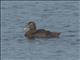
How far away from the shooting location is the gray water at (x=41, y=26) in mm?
2912

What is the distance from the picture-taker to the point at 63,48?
2975 millimetres

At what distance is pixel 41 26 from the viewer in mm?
3178

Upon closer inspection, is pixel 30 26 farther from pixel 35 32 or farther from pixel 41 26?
pixel 41 26

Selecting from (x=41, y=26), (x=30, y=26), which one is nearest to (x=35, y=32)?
(x=30, y=26)

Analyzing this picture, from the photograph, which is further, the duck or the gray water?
the duck

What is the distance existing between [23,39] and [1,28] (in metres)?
0.23

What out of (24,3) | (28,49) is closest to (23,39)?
(28,49)

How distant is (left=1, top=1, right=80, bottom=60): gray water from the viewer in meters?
2.91

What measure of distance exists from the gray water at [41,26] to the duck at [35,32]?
0.14 ft

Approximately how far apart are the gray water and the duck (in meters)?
0.04

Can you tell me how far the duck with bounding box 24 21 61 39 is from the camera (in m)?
3.13

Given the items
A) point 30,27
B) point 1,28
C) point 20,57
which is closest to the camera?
point 20,57

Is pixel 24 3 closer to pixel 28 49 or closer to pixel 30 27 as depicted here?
pixel 30 27

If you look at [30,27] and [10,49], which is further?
[30,27]
